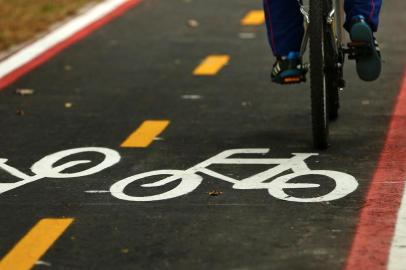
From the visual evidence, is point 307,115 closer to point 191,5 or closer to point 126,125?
point 126,125

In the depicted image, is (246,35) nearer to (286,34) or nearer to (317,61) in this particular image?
(286,34)

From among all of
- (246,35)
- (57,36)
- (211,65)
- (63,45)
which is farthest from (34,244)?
(57,36)

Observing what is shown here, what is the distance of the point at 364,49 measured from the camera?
8.78 meters

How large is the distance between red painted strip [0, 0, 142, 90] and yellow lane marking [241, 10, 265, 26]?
4.46 ft

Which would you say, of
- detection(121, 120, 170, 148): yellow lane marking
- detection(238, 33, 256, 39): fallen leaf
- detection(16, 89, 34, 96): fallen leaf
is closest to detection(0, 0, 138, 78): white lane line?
detection(16, 89, 34, 96): fallen leaf

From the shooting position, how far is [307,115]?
983 centimetres

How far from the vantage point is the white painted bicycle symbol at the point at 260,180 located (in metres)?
7.65

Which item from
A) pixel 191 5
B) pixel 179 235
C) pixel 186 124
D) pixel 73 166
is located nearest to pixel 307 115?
pixel 186 124

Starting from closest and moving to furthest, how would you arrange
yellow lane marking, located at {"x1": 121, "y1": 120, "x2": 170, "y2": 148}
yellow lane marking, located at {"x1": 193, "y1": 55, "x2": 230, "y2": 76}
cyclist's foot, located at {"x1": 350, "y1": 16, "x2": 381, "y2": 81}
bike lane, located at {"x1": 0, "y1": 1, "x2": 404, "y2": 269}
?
bike lane, located at {"x1": 0, "y1": 1, "x2": 404, "y2": 269}
cyclist's foot, located at {"x1": 350, "y1": 16, "x2": 381, "y2": 81}
yellow lane marking, located at {"x1": 121, "y1": 120, "x2": 170, "y2": 148}
yellow lane marking, located at {"x1": 193, "y1": 55, "x2": 230, "y2": 76}

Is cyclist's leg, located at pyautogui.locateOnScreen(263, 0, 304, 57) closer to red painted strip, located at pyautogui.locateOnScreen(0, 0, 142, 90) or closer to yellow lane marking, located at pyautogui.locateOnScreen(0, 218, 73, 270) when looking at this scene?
yellow lane marking, located at pyautogui.locateOnScreen(0, 218, 73, 270)

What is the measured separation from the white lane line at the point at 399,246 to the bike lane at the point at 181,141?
0.21 metres

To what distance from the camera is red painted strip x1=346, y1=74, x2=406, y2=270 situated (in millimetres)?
6426

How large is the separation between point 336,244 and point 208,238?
593mm

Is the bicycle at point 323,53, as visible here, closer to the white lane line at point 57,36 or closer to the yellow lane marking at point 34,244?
the yellow lane marking at point 34,244
